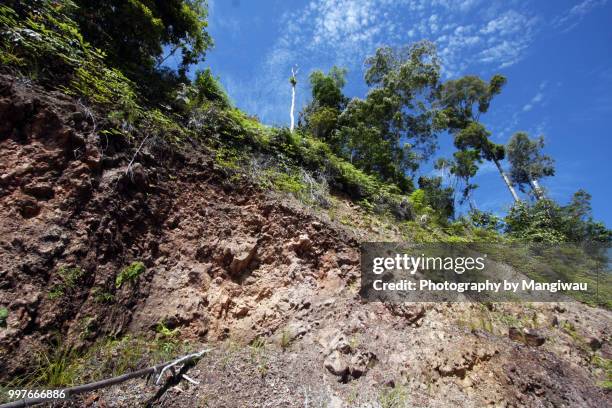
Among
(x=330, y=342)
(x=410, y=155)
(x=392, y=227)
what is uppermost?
(x=410, y=155)

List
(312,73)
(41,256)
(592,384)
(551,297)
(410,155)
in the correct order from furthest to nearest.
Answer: (312,73)
(410,155)
(551,297)
(592,384)
(41,256)

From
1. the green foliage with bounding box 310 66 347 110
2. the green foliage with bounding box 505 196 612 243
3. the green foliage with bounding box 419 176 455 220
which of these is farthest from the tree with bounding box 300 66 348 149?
the green foliage with bounding box 505 196 612 243

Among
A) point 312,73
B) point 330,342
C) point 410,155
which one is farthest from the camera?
point 312,73

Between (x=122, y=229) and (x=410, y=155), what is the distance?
14.6m

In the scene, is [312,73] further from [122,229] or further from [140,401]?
[140,401]

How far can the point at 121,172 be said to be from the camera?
464cm

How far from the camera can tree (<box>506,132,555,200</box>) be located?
883 inches

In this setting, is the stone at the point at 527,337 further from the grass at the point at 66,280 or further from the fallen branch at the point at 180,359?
the grass at the point at 66,280

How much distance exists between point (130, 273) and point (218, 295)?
4.58 feet

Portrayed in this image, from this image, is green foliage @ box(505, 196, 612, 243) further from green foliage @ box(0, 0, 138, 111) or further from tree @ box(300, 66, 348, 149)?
green foliage @ box(0, 0, 138, 111)

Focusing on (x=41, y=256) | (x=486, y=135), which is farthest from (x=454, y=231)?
(x=486, y=135)

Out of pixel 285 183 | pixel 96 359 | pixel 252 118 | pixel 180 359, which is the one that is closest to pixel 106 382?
pixel 96 359

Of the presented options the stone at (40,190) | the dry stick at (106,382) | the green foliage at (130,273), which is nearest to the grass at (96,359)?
the dry stick at (106,382)

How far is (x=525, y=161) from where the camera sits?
23.3 meters
